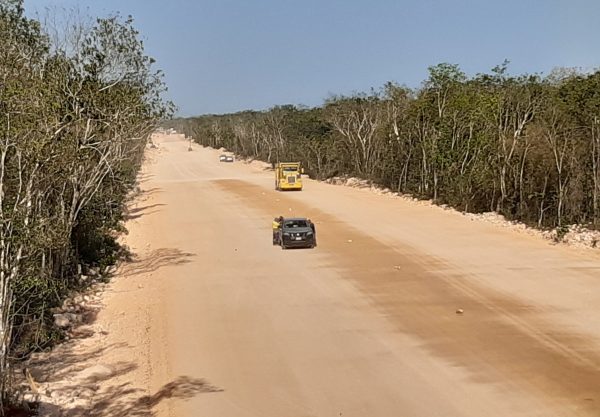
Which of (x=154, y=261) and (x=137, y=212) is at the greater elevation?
(x=137, y=212)

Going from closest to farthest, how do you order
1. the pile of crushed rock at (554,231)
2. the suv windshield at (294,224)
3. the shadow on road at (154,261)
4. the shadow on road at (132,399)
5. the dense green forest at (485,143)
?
1. the shadow on road at (132,399)
2. the shadow on road at (154,261)
3. the pile of crushed rock at (554,231)
4. the suv windshield at (294,224)
5. the dense green forest at (485,143)

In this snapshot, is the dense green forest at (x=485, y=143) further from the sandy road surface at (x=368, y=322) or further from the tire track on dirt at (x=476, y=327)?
the tire track on dirt at (x=476, y=327)

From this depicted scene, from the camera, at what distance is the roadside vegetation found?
46.7ft

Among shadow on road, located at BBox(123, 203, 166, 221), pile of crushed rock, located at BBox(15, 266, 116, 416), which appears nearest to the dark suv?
pile of crushed rock, located at BBox(15, 266, 116, 416)

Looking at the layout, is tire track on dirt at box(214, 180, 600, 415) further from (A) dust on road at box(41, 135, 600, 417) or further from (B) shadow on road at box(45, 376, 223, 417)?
(B) shadow on road at box(45, 376, 223, 417)

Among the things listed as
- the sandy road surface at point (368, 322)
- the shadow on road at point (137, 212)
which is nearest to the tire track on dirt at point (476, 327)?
the sandy road surface at point (368, 322)

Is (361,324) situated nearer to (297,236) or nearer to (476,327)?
(476,327)

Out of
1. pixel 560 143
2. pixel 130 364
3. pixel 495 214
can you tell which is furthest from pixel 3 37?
pixel 495 214

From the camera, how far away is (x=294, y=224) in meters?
31.9

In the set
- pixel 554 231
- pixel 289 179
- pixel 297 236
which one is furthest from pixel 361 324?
pixel 289 179

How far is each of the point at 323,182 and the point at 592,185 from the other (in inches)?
1533

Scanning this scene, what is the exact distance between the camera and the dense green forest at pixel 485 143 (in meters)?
34.0

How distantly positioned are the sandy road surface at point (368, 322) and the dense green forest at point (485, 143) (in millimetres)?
3348

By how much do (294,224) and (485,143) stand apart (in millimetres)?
16430
